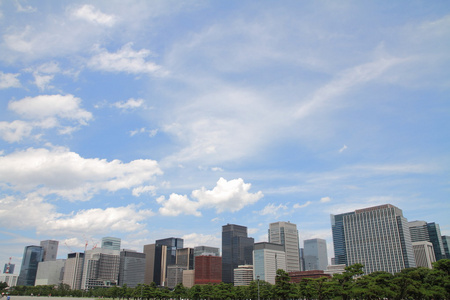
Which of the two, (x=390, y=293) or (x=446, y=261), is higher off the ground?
(x=446, y=261)

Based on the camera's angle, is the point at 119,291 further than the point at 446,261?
Yes

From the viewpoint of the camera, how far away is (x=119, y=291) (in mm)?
144500

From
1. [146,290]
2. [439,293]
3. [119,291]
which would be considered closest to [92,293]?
[119,291]

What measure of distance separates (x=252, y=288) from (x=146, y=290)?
3792cm

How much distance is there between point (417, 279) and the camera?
70938mm

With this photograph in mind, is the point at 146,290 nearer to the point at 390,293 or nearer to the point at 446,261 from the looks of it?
the point at 390,293

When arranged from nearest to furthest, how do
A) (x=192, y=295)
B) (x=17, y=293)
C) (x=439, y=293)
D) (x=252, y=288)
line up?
(x=439, y=293)
(x=252, y=288)
(x=192, y=295)
(x=17, y=293)

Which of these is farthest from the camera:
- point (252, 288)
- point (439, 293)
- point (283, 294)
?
point (252, 288)

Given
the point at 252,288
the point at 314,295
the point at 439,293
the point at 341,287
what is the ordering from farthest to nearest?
the point at 252,288 < the point at 314,295 < the point at 341,287 < the point at 439,293

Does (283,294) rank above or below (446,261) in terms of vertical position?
below

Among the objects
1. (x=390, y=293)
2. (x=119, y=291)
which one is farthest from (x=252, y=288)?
(x=119, y=291)

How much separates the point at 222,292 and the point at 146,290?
29110mm

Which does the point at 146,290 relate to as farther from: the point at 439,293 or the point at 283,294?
the point at 439,293

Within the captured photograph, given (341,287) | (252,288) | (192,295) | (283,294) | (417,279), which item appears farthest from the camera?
(192,295)
